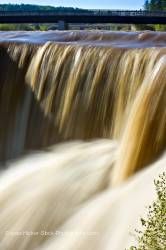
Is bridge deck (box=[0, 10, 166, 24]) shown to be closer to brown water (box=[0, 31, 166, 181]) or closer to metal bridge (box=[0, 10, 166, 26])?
metal bridge (box=[0, 10, 166, 26])

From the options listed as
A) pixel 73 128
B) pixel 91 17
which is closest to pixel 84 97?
pixel 73 128

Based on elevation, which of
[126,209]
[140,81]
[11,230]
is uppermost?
[140,81]

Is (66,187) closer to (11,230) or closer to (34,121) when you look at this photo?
(11,230)

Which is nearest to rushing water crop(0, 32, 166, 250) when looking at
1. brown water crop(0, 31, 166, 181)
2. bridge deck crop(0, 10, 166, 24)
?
brown water crop(0, 31, 166, 181)

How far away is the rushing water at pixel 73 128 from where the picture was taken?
945 cm

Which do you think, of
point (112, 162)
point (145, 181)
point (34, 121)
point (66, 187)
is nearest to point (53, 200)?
point (66, 187)

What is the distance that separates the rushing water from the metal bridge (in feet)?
99.5

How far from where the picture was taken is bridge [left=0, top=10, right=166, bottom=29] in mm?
46000

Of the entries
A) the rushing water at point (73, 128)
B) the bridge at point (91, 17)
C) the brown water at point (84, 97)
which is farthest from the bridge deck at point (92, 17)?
the brown water at point (84, 97)

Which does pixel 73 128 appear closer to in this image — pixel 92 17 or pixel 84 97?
pixel 84 97

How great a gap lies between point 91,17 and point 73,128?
36.8m

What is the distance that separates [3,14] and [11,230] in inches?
1631

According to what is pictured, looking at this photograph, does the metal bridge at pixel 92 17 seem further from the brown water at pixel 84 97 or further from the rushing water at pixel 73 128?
the brown water at pixel 84 97

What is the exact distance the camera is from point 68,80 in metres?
13.3
